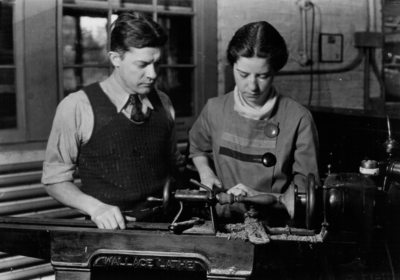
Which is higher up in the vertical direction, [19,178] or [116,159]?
[116,159]

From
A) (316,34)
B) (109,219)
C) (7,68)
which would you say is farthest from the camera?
(316,34)

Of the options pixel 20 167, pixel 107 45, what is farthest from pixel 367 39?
pixel 20 167

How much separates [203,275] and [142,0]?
2285 millimetres

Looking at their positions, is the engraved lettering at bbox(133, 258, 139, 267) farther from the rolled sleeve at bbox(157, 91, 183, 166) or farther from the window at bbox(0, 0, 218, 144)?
the window at bbox(0, 0, 218, 144)

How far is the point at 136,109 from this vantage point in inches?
77.7

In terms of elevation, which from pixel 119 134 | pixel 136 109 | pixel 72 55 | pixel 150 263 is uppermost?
pixel 72 55

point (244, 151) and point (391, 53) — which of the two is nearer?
point (244, 151)

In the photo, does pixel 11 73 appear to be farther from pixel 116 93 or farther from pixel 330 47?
pixel 330 47

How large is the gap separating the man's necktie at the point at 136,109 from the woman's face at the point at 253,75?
18.5 inches

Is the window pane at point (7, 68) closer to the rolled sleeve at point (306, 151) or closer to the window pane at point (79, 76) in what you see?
the window pane at point (79, 76)

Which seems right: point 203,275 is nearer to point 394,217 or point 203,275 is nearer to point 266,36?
point 394,217

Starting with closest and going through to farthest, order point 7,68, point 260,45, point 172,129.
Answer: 1. point 260,45
2. point 172,129
3. point 7,68

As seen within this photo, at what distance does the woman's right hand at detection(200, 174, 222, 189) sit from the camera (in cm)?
182

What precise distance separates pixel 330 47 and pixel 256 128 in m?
2.37
